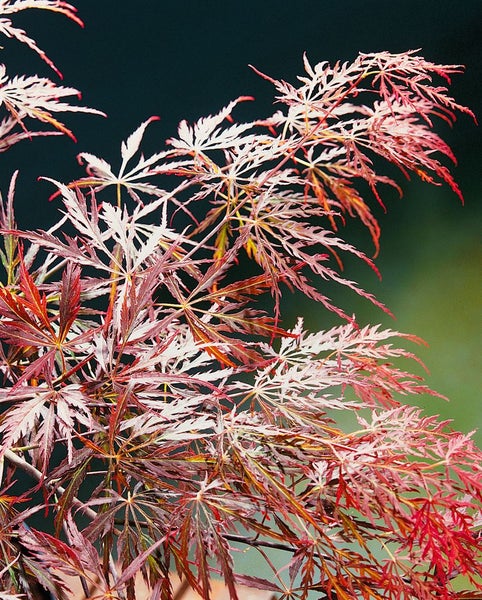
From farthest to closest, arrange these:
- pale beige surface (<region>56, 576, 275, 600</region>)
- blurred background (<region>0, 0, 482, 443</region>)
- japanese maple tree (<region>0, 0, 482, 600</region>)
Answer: blurred background (<region>0, 0, 482, 443</region>) → pale beige surface (<region>56, 576, 275, 600</region>) → japanese maple tree (<region>0, 0, 482, 600</region>)

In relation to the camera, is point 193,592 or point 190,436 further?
point 193,592

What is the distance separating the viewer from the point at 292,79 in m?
1.98

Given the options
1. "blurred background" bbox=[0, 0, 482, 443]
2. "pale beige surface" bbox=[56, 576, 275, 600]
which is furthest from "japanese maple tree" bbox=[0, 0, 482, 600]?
"blurred background" bbox=[0, 0, 482, 443]

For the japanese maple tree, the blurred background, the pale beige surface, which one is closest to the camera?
the japanese maple tree

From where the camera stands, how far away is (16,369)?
713mm

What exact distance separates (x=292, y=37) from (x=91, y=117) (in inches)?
24.8

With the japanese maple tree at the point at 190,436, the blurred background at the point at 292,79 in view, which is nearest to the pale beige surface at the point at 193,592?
the japanese maple tree at the point at 190,436

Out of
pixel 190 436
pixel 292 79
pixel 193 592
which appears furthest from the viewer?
pixel 292 79

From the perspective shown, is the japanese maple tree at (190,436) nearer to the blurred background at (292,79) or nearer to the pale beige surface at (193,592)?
the pale beige surface at (193,592)

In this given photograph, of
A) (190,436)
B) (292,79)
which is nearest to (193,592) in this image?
(190,436)

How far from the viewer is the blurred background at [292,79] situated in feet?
5.88

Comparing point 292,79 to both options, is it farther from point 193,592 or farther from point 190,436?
point 190,436

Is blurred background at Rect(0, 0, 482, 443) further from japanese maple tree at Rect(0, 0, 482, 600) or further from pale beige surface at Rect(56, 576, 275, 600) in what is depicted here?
japanese maple tree at Rect(0, 0, 482, 600)

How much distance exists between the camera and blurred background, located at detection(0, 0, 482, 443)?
179 centimetres
